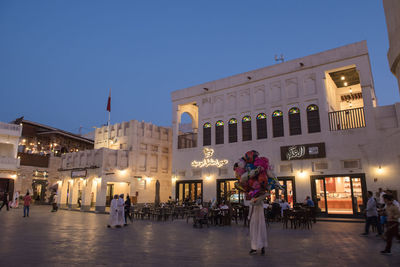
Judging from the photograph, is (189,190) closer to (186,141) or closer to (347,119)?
(186,141)

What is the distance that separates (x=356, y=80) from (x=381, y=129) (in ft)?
19.8

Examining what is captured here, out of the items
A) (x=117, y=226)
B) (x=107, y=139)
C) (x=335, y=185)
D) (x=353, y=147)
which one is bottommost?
(x=117, y=226)

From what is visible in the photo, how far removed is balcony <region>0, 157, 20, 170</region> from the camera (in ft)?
107

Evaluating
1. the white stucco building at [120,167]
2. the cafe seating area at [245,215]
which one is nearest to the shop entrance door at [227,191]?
the cafe seating area at [245,215]

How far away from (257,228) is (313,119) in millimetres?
14819

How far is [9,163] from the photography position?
33031 millimetres

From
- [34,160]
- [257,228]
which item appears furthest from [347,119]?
[34,160]

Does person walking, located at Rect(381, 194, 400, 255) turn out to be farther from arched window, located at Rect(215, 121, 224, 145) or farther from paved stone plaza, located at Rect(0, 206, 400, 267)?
arched window, located at Rect(215, 121, 224, 145)

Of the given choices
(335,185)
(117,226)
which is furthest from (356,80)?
(117,226)

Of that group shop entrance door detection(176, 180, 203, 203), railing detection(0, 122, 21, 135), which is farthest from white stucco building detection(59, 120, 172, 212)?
railing detection(0, 122, 21, 135)

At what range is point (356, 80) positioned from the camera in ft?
72.8

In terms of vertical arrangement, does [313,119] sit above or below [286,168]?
above

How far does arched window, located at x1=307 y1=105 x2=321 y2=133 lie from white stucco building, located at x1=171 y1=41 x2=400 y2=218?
0.22 ft

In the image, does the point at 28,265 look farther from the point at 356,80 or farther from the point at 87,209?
the point at 356,80
